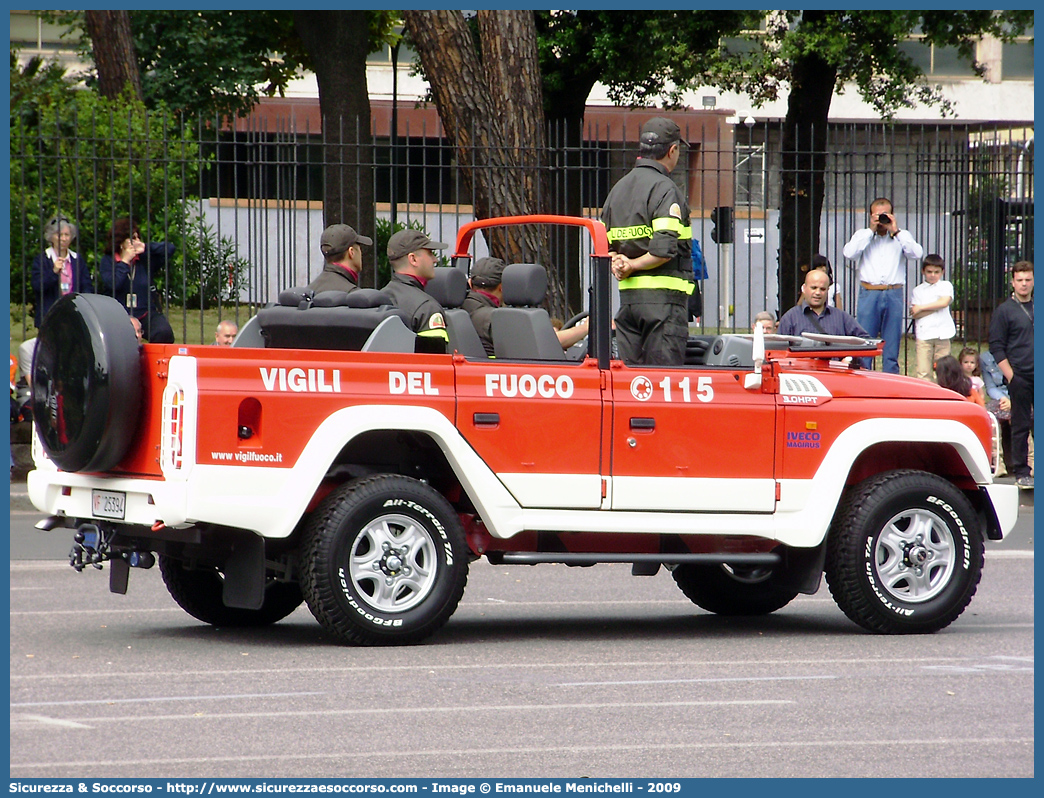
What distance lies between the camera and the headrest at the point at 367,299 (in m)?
7.57

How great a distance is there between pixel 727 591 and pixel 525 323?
205 centimetres

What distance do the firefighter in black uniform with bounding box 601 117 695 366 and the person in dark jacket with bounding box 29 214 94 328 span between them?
6.83 meters

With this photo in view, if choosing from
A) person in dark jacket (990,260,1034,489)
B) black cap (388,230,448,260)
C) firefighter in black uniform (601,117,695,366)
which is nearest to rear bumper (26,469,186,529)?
black cap (388,230,448,260)

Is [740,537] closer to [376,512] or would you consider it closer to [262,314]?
[376,512]

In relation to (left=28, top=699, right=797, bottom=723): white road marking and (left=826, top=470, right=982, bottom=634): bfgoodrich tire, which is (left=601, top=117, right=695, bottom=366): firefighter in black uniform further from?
(left=28, top=699, right=797, bottom=723): white road marking

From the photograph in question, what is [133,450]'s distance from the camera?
7.14m

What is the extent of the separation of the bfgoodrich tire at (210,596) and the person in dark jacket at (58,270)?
628cm

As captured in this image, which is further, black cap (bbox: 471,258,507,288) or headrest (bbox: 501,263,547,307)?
black cap (bbox: 471,258,507,288)

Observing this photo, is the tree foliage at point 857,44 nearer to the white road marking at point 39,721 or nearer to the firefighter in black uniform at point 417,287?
the firefighter in black uniform at point 417,287

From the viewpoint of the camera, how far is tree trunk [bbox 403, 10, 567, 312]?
15430 millimetres

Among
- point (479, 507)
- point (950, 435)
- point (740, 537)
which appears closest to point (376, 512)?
point (479, 507)

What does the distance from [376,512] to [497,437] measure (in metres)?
0.67

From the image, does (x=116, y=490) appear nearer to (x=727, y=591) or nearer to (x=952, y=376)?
(x=727, y=591)

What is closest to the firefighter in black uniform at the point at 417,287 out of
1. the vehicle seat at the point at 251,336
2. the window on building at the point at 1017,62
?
the vehicle seat at the point at 251,336
